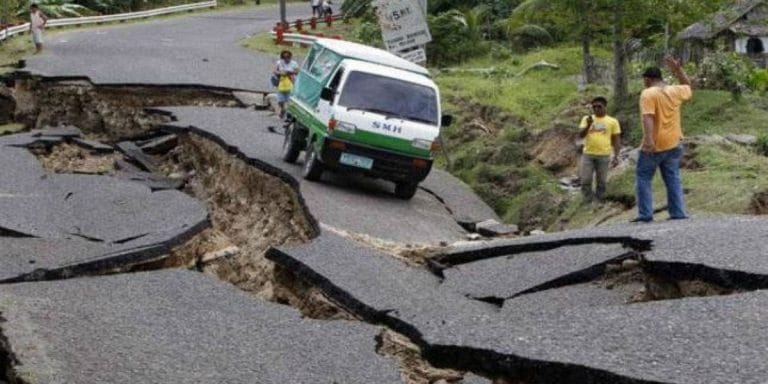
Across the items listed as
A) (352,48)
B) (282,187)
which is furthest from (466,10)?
(282,187)

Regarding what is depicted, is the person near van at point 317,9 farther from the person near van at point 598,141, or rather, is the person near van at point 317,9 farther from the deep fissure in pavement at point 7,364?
the deep fissure in pavement at point 7,364

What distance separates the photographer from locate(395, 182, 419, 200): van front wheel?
51.9ft

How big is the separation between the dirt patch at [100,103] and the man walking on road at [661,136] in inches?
461

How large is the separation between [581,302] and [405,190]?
701cm

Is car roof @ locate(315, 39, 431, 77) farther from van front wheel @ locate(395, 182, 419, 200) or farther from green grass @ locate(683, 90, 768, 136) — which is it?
green grass @ locate(683, 90, 768, 136)

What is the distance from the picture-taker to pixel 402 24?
18859 mm

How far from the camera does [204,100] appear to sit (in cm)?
2228

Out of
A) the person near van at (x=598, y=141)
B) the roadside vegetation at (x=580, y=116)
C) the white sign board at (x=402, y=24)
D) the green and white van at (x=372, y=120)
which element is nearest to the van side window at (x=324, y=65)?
the green and white van at (x=372, y=120)

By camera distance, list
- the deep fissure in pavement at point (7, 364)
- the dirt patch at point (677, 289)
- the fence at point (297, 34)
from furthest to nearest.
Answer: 1. the fence at point (297, 34)
2. the dirt patch at point (677, 289)
3. the deep fissure in pavement at point (7, 364)

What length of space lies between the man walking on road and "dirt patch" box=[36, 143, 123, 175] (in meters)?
8.97

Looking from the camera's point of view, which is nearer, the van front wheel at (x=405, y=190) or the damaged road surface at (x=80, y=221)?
the damaged road surface at (x=80, y=221)

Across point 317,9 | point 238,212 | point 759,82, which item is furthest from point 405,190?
point 317,9

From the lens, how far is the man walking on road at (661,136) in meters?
11.3

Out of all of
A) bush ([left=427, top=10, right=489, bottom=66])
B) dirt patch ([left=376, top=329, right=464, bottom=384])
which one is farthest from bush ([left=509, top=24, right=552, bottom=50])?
dirt patch ([left=376, top=329, right=464, bottom=384])
